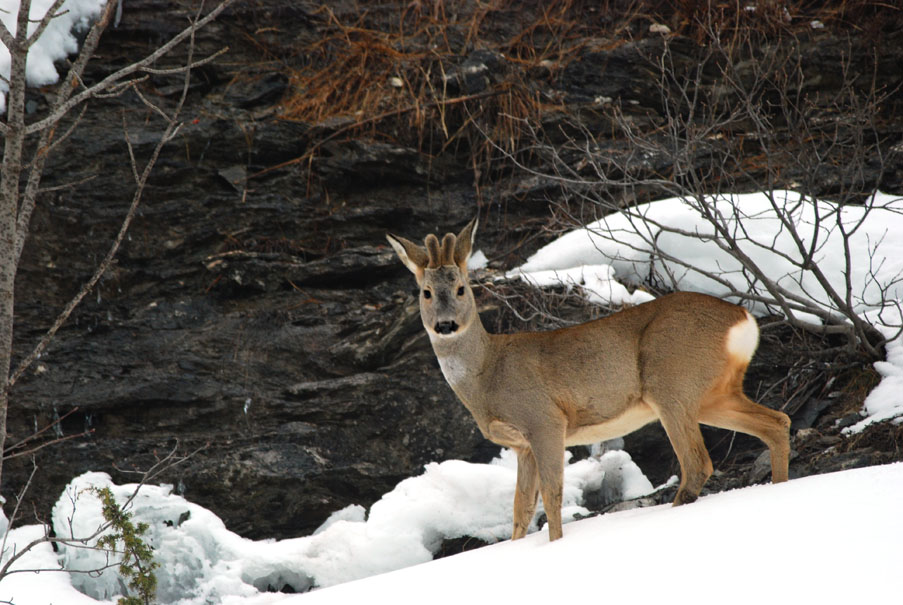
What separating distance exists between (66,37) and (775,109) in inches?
343

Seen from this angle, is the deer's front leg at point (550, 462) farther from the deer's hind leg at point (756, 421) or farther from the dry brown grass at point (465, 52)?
the dry brown grass at point (465, 52)

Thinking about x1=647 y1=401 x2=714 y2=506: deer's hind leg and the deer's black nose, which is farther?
the deer's black nose

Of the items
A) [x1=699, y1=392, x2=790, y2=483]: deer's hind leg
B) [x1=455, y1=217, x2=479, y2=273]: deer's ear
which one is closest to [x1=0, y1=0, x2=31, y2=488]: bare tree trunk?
[x1=455, y1=217, x2=479, y2=273]: deer's ear

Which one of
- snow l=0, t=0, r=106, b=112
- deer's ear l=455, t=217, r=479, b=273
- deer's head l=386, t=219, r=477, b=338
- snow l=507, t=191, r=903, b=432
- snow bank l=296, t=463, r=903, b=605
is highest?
snow l=0, t=0, r=106, b=112

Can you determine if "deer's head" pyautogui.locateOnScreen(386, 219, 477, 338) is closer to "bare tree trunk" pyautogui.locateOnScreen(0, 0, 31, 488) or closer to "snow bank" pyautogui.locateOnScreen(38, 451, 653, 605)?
"snow bank" pyautogui.locateOnScreen(38, 451, 653, 605)

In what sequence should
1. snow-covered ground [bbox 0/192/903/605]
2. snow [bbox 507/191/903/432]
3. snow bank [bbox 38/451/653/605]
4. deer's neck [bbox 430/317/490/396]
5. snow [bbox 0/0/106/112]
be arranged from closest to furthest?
snow-covered ground [bbox 0/192/903/605], deer's neck [bbox 430/317/490/396], snow bank [bbox 38/451/653/605], snow [bbox 507/191/903/432], snow [bbox 0/0/106/112]

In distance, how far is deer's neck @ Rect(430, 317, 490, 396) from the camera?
5.81m

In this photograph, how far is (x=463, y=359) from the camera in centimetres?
583

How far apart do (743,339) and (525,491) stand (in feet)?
5.85

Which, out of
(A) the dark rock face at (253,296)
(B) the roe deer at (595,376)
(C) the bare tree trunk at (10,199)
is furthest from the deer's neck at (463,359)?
(C) the bare tree trunk at (10,199)

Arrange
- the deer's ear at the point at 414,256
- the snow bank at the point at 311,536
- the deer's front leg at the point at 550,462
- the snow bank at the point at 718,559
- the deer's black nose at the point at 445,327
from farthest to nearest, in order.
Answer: the snow bank at the point at 311,536
the deer's ear at the point at 414,256
the deer's black nose at the point at 445,327
the deer's front leg at the point at 550,462
the snow bank at the point at 718,559

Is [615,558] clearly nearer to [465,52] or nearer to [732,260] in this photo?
[732,260]

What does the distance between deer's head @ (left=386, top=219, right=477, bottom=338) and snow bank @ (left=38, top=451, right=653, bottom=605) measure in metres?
2.02

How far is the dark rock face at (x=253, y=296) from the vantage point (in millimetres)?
8008
